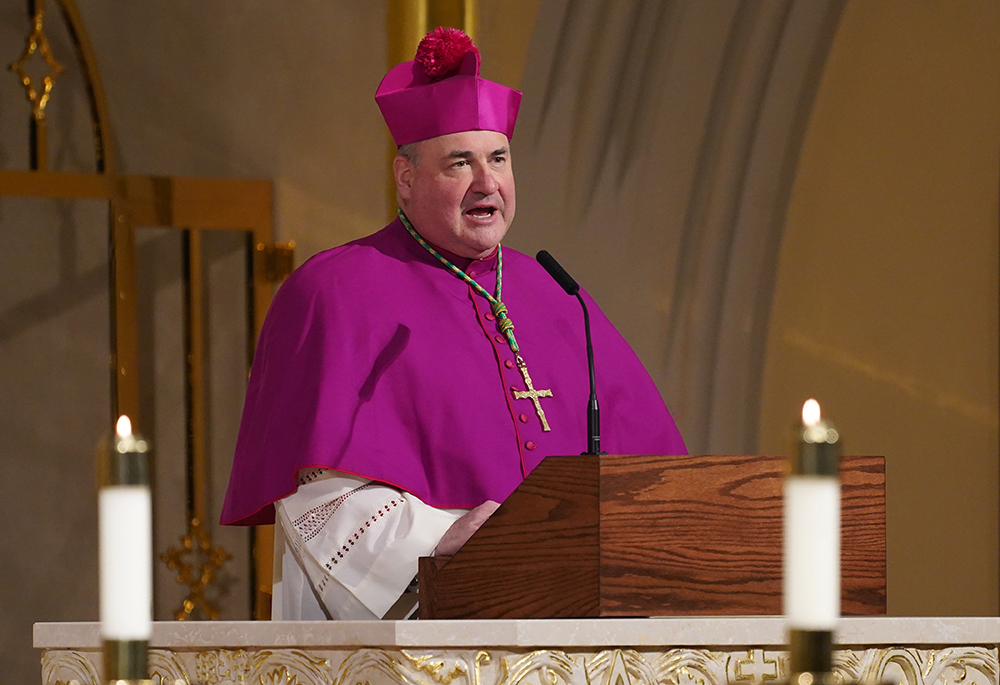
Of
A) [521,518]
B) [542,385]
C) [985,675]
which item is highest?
[542,385]

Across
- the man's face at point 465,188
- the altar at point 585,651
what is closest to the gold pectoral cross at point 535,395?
the man's face at point 465,188

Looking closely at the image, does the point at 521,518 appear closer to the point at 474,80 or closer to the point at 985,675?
the point at 985,675

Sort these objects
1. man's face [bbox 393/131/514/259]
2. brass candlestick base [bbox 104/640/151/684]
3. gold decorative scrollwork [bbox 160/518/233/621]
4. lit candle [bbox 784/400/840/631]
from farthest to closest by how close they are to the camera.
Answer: gold decorative scrollwork [bbox 160/518/233/621] < man's face [bbox 393/131/514/259] < brass candlestick base [bbox 104/640/151/684] < lit candle [bbox 784/400/840/631]

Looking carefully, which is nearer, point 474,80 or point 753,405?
point 474,80

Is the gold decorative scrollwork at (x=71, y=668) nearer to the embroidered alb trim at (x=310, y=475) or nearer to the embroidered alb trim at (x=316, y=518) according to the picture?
the embroidered alb trim at (x=316, y=518)

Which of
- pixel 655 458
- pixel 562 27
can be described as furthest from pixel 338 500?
pixel 562 27

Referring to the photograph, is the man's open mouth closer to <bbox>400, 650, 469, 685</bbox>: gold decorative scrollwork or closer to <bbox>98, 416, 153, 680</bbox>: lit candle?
<bbox>400, 650, 469, 685</bbox>: gold decorative scrollwork

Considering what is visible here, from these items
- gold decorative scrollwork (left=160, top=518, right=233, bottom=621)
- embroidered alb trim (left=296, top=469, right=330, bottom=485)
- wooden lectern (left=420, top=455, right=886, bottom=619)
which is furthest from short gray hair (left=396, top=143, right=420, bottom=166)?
gold decorative scrollwork (left=160, top=518, right=233, bottom=621)

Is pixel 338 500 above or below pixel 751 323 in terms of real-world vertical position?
below

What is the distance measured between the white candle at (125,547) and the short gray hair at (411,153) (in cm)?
209

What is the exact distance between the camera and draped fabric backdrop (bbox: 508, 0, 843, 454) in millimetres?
5738

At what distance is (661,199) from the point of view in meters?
5.89

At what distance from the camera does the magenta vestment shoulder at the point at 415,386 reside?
292cm

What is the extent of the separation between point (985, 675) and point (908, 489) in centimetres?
321
